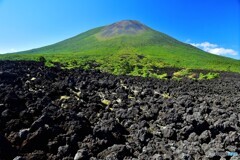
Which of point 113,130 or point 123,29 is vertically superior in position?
point 123,29

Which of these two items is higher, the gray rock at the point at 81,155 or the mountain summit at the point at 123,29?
the mountain summit at the point at 123,29

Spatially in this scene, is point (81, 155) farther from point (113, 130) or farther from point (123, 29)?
point (123, 29)

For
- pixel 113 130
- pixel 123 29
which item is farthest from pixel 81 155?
pixel 123 29

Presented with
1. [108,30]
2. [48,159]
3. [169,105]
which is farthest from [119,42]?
[48,159]

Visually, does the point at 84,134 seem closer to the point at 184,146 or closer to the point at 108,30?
the point at 184,146

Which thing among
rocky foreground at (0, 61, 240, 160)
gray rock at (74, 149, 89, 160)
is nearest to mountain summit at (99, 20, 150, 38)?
rocky foreground at (0, 61, 240, 160)

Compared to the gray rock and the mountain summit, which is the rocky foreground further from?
the mountain summit

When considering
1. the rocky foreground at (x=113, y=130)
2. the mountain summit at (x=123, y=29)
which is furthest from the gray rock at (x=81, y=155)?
the mountain summit at (x=123, y=29)

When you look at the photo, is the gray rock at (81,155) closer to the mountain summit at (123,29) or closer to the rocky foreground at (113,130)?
the rocky foreground at (113,130)
